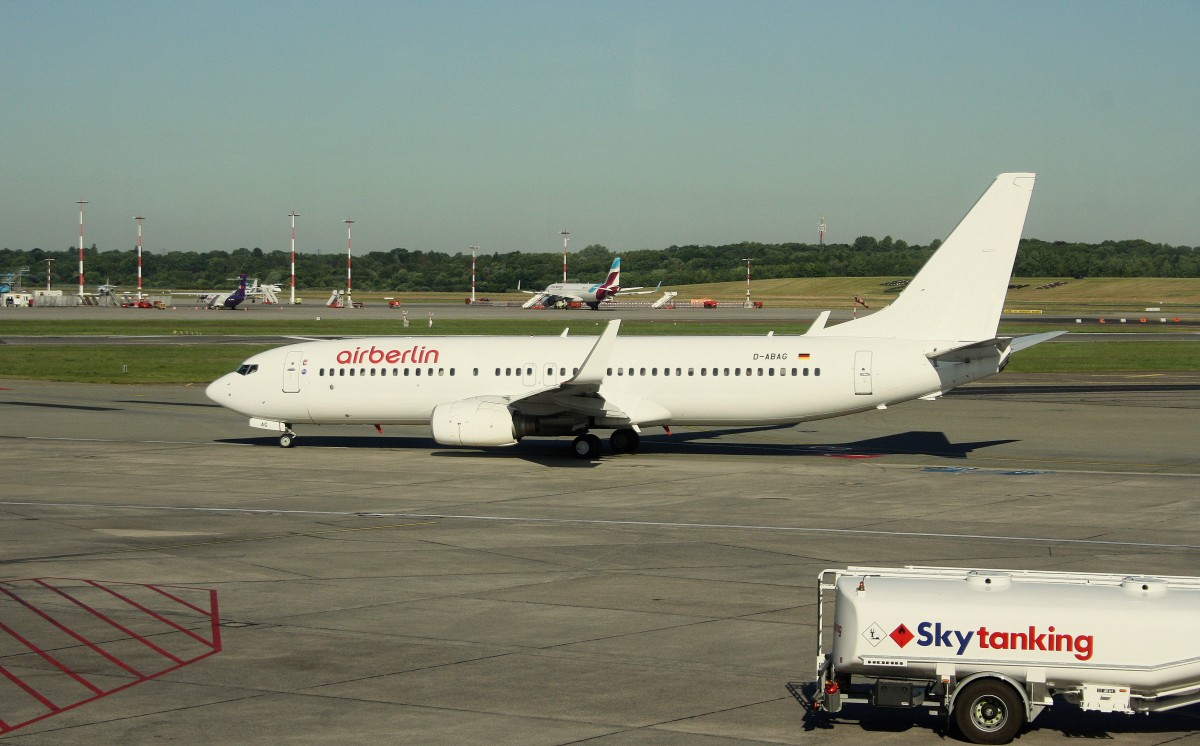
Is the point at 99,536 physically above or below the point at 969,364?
below

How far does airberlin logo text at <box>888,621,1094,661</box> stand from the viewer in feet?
40.1

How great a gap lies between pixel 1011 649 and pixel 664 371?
24.7 m

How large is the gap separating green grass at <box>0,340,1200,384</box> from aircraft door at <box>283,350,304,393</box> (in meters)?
26.0

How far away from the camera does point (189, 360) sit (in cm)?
7444

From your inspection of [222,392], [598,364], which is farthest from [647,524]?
[222,392]

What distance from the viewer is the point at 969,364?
1359 inches

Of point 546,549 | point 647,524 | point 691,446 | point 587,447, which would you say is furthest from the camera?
point 691,446

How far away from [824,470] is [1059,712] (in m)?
20.5

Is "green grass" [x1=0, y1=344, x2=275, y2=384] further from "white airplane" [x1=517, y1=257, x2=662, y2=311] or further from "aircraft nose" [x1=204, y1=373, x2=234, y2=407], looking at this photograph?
"white airplane" [x1=517, y1=257, x2=662, y2=311]

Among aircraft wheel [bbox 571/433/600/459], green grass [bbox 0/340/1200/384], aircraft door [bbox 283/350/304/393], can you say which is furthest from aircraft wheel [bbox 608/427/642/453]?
green grass [bbox 0/340/1200/384]

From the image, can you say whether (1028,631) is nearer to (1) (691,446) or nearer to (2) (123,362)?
(1) (691,446)

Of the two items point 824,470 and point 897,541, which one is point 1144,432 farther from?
point 897,541

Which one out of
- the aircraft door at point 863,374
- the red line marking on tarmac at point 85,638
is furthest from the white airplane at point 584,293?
the red line marking on tarmac at point 85,638

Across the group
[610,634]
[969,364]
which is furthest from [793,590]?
[969,364]
